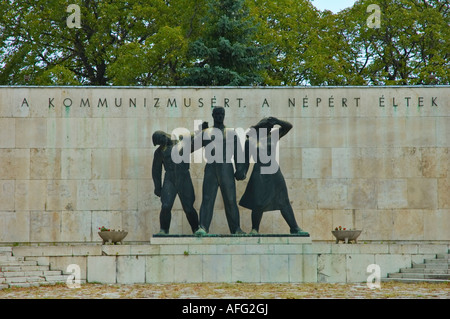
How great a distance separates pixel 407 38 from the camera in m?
32.5

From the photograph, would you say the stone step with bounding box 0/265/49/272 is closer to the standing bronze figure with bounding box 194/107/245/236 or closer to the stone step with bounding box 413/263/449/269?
the standing bronze figure with bounding box 194/107/245/236

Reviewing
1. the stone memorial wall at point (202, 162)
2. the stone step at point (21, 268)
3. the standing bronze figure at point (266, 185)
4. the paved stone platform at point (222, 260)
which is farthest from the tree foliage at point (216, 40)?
the stone step at point (21, 268)

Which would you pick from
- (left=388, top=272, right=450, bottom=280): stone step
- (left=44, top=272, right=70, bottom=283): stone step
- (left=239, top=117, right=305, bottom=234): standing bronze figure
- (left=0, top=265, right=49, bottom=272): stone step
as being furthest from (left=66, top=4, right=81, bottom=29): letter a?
(left=388, top=272, right=450, bottom=280): stone step

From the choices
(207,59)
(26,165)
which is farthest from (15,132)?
(207,59)

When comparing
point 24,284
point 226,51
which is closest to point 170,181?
point 24,284

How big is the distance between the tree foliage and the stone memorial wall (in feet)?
17.0

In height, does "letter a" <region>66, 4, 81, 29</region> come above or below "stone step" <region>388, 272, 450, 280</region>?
above

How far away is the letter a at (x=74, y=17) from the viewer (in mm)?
30844

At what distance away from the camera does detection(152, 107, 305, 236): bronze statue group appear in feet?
64.7

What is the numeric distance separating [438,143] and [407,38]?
10.4 m

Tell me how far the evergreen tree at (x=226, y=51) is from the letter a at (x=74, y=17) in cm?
500

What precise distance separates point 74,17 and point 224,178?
1364 cm

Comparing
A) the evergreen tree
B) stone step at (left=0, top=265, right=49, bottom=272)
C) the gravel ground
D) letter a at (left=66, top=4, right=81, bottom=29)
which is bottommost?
the gravel ground

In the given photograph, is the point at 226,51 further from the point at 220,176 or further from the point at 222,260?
the point at 222,260
